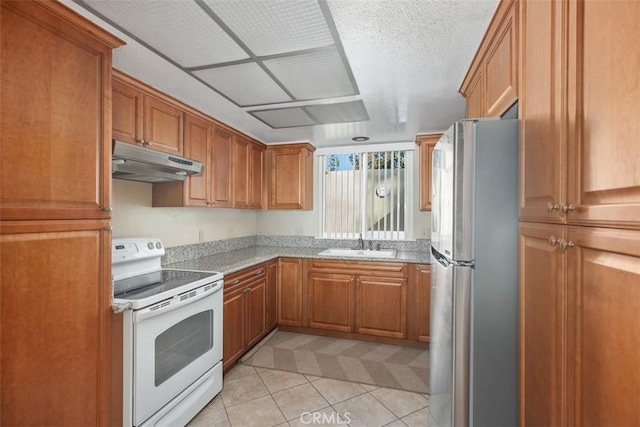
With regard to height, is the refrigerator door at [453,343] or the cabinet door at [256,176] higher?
the cabinet door at [256,176]

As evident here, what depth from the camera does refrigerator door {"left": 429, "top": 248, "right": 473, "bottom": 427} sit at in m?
1.22

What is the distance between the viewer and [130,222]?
228 cm

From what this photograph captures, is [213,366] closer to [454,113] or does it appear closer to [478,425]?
[478,425]

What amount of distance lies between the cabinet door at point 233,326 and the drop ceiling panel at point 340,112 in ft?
5.76

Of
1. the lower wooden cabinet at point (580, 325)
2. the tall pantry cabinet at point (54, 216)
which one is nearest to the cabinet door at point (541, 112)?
the lower wooden cabinet at point (580, 325)

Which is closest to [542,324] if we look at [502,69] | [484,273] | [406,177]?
[484,273]

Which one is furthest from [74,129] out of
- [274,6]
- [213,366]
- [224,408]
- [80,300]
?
[224,408]

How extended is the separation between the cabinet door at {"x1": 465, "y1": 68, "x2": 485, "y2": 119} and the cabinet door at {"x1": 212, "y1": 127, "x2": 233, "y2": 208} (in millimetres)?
2204

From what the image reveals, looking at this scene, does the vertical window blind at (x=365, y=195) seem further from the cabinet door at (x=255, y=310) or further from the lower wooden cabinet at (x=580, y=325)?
the lower wooden cabinet at (x=580, y=325)

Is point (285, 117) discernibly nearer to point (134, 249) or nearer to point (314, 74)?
point (314, 74)

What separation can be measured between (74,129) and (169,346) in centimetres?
133

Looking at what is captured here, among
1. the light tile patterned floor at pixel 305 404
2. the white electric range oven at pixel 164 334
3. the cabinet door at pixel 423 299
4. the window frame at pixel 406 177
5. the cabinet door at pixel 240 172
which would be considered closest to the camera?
the white electric range oven at pixel 164 334

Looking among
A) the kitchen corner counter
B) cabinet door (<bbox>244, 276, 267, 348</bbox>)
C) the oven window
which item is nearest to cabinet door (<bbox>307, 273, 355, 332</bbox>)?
the kitchen corner counter

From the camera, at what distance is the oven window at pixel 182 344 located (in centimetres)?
172
